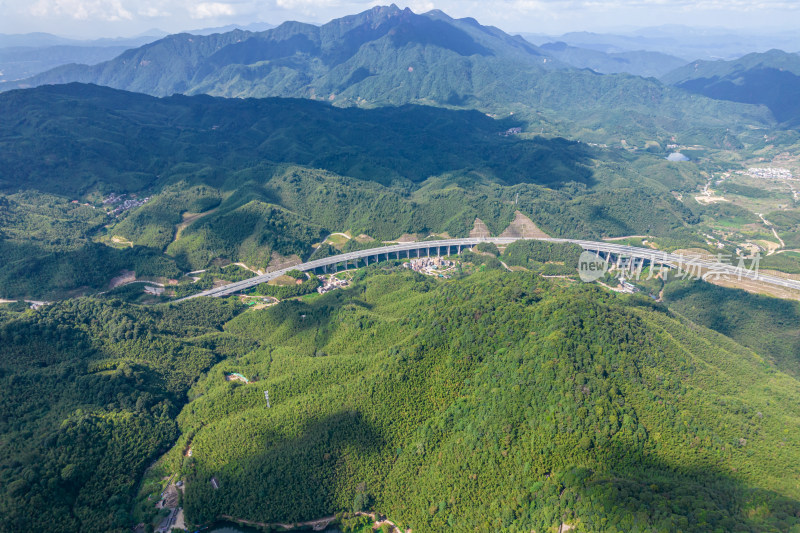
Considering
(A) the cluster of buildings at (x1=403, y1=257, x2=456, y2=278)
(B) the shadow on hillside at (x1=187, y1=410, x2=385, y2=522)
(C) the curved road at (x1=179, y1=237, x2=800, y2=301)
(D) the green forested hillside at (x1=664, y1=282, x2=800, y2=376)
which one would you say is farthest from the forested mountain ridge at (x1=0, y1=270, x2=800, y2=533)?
(A) the cluster of buildings at (x1=403, y1=257, x2=456, y2=278)

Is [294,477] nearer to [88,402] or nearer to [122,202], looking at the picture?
[88,402]

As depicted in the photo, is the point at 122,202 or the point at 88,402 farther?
the point at 122,202

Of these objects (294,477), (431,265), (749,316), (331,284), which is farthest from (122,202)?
(749,316)

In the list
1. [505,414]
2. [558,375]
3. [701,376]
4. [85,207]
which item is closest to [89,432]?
[505,414]

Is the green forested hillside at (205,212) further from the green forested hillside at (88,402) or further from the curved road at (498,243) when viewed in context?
the green forested hillside at (88,402)

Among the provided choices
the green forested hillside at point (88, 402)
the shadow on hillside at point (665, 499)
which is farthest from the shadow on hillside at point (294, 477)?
the shadow on hillside at point (665, 499)

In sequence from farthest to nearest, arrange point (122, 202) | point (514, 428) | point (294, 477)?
point (122, 202) → point (294, 477) → point (514, 428)

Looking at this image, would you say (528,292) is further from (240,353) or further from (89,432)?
(89,432)

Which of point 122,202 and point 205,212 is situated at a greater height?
point 205,212
